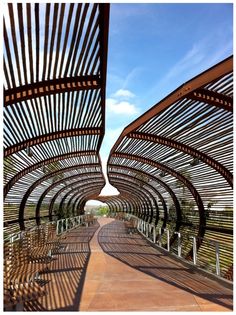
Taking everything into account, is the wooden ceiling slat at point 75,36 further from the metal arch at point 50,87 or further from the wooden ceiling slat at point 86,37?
the metal arch at point 50,87

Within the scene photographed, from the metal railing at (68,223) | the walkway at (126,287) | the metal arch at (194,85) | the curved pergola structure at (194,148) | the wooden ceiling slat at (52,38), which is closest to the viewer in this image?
the wooden ceiling slat at (52,38)

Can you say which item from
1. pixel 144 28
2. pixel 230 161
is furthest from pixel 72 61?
pixel 230 161

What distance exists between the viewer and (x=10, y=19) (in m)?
4.41

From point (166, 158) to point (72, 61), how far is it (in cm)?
824

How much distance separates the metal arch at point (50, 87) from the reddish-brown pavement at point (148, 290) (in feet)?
13.0

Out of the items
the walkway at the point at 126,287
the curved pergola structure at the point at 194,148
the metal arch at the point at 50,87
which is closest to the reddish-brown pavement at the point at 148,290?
the walkway at the point at 126,287

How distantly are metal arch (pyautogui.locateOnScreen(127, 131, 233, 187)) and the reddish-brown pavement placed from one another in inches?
151

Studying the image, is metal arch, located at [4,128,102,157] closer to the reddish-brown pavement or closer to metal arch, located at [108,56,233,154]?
metal arch, located at [108,56,233,154]

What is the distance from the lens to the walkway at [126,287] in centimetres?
521

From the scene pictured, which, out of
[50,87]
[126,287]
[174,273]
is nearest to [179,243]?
[174,273]

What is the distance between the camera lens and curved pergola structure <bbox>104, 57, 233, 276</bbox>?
21.9 feet


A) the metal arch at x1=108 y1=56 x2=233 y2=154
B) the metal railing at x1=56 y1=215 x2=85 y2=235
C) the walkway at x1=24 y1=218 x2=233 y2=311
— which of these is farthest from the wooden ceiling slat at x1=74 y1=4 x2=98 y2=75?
the metal railing at x1=56 y1=215 x2=85 y2=235

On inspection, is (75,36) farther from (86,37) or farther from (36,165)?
(36,165)

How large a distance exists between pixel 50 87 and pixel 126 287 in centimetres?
436
